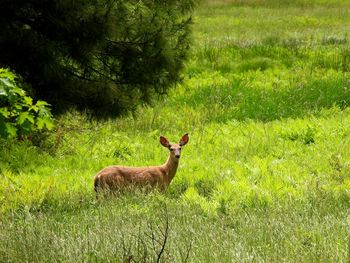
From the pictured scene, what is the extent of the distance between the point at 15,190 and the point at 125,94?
2.55 meters

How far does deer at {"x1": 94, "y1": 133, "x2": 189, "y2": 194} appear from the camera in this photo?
8508mm

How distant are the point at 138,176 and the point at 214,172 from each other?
1.65 meters

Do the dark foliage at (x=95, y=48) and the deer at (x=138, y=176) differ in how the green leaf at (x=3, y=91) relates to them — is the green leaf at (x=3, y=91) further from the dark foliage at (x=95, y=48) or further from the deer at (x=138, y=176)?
the dark foliage at (x=95, y=48)

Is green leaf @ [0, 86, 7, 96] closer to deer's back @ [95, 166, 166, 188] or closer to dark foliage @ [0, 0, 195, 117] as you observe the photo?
deer's back @ [95, 166, 166, 188]

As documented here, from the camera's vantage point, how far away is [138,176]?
8.72 meters

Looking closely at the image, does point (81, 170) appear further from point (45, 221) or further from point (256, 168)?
point (45, 221)

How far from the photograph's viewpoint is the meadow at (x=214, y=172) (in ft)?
19.0

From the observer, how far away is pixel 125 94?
35.1ft

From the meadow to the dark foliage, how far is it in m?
0.65

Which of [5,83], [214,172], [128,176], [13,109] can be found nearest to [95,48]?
[128,176]

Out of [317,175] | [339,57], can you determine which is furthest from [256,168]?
[339,57]

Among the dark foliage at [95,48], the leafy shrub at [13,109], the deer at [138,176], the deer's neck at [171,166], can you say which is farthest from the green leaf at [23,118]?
the dark foliage at [95,48]

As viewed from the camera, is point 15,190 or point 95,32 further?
point 95,32

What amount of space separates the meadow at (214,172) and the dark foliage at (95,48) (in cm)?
→ 65
